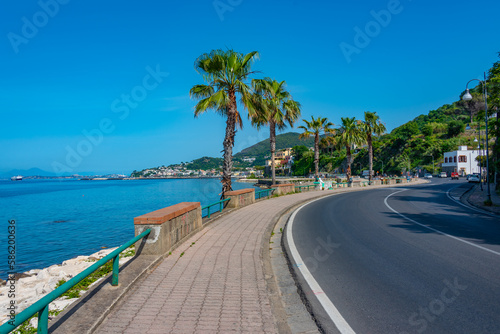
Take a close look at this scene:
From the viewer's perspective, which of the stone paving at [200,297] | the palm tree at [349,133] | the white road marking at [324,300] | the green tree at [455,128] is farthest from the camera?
the green tree at [455,128]

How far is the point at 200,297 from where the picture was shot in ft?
15.9

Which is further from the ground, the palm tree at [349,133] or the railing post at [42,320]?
the palm tree at [349,133]

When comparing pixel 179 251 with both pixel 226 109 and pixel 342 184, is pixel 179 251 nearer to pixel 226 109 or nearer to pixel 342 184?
pixel 226 109

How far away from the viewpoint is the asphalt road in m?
4.31

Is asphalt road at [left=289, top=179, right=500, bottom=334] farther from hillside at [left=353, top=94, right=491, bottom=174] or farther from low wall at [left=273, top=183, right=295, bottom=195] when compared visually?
hillside at [left=353, top=94, right=491, bottom=174]

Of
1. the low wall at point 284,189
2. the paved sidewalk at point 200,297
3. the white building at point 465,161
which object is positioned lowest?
the paved sidewalk at point 200,297

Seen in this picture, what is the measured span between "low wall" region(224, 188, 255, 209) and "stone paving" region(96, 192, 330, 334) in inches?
314

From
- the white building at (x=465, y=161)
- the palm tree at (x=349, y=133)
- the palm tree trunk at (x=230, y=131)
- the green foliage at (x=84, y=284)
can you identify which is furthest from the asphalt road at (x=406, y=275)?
the white building at (x=465, y=161)

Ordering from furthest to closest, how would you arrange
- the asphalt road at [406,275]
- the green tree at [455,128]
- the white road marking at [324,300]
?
the green tree at [455,128]
the asphalt road at [406,275]
the white road marking at [324,300]

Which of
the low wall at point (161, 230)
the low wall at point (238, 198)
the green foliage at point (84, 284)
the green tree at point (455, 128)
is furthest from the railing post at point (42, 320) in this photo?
the green tree at point (455, 128)

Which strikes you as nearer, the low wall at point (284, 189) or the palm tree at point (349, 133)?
the low wall at point (284, 189)

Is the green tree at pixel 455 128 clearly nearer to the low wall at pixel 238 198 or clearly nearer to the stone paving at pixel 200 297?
the low wall at pixel 238 198

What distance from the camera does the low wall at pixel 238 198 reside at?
16141 mm

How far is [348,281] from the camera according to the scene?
5.95 m
